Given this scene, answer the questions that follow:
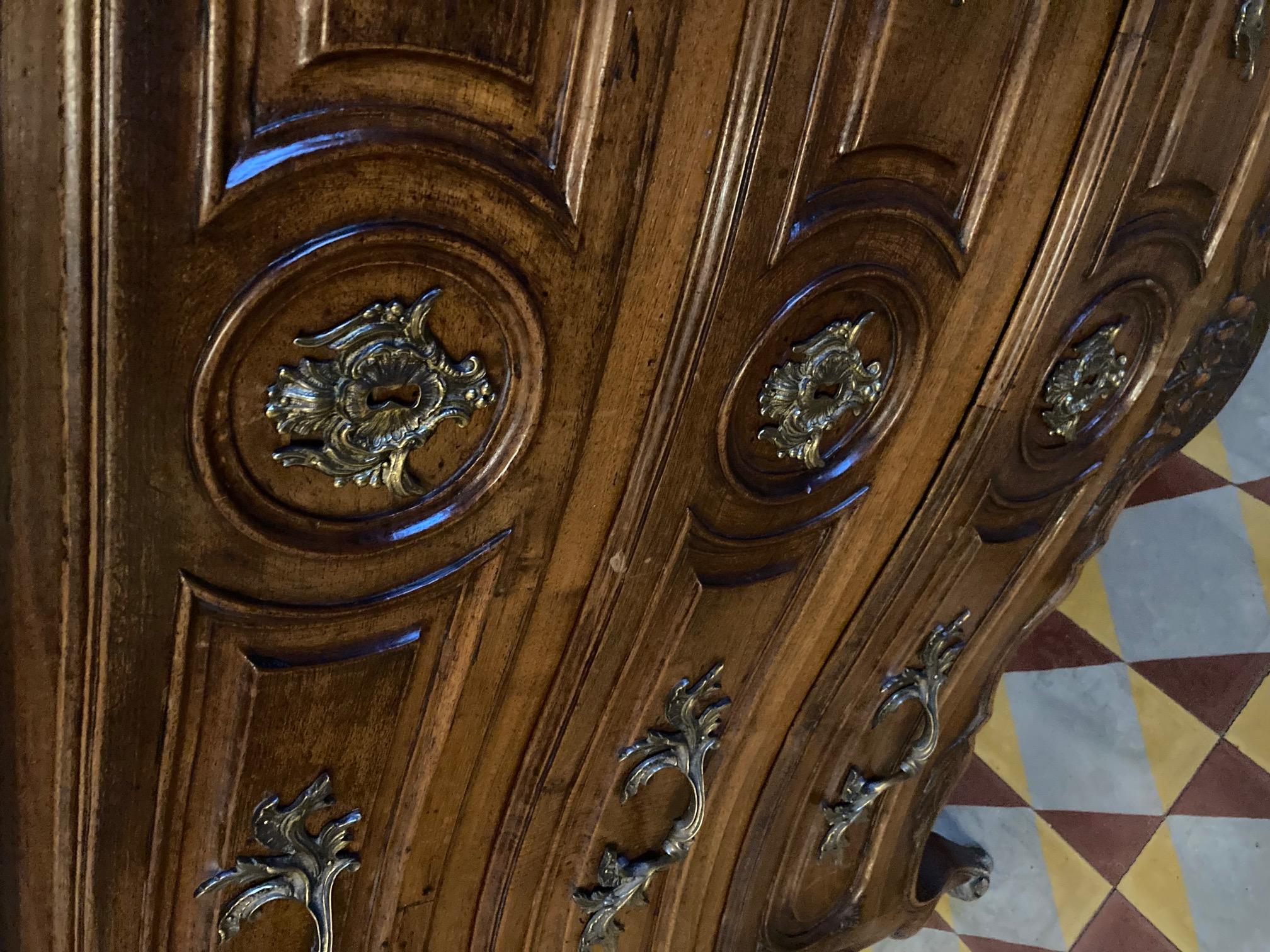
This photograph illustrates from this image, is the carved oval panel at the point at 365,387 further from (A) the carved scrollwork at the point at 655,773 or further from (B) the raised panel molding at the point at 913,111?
(A) the carved scrollwork at the point at 655,773

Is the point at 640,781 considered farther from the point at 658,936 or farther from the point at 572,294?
the point at 572,294

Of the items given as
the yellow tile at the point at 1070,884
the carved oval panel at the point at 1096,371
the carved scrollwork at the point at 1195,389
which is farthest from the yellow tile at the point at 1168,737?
the carved oval panel at the point at 1096,371

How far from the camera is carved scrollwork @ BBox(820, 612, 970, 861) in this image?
80 centimetres

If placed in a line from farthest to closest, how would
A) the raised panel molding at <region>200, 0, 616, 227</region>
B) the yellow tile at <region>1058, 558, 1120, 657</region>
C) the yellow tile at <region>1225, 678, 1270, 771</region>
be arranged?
the yellow tile at <region>1058, 558, 1120, 657</region>, the yellow tile at <region>1225, 678, 1270, 771</region>, the raised panel molding at <region>200, 0, 616, 227</region>

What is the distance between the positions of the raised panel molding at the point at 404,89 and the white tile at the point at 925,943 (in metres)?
1.29

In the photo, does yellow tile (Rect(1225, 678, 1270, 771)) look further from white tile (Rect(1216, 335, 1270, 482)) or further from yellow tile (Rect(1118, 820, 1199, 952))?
white tile (Rect(1216, 335, 1270, 482))

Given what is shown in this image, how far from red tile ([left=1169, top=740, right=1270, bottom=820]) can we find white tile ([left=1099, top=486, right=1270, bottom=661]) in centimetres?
13

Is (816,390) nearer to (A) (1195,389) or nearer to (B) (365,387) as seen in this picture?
(B) (365,387)

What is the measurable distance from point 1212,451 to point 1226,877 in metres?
0.53

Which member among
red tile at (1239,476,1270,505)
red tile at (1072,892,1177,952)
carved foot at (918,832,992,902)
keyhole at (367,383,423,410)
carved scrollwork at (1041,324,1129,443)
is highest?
red tile at (1239,476,1270,505)

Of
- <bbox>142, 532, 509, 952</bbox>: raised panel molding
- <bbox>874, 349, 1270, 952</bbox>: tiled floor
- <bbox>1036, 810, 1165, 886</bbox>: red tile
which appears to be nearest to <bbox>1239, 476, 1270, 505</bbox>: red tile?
<bbox>874, 349, 1270, 952</bbox>: tiled floor

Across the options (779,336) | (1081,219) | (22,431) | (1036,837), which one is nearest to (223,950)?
(22,431)

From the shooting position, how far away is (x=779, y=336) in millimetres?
526

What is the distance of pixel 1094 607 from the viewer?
1.25 metres
